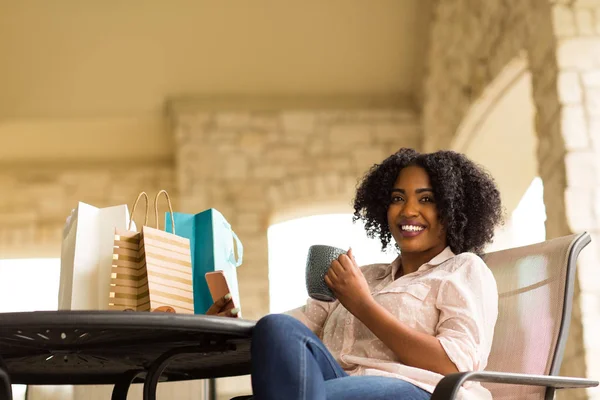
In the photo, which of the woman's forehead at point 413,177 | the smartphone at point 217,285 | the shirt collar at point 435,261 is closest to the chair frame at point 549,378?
the shirt collar at point 435,261

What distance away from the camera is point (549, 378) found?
1.70m

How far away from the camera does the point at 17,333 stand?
153cm

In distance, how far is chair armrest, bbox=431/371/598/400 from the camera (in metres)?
1.51

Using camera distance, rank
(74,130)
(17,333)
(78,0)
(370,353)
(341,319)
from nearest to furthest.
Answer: (17,333) < (370,353) < (341,319) < (78,0) < (74,130)

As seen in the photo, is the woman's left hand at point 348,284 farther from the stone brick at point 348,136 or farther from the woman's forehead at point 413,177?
the stone brick at point 348,136

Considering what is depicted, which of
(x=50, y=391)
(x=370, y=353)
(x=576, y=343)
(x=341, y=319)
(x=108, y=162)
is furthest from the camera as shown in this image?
(x=108, y=162)

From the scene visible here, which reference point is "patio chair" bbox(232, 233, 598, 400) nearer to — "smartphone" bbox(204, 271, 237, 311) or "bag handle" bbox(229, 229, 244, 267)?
"smartphone" bbox(204, 271, 237, 311)

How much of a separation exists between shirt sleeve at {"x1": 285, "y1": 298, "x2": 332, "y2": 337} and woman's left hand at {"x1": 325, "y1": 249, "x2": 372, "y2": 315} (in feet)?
1.05

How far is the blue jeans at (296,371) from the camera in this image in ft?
4.85

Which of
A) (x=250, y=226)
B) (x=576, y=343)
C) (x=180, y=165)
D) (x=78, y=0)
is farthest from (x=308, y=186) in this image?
(x=576, y=343)

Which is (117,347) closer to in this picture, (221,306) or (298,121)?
(221,306)

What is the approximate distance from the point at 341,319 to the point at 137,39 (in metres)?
5.37

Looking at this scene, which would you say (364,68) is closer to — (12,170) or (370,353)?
(12,170)

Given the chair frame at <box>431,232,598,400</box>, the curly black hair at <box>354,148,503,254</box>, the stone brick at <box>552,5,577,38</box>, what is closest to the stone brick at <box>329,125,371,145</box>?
the stone brick at <box>552,5,577,38</box>
